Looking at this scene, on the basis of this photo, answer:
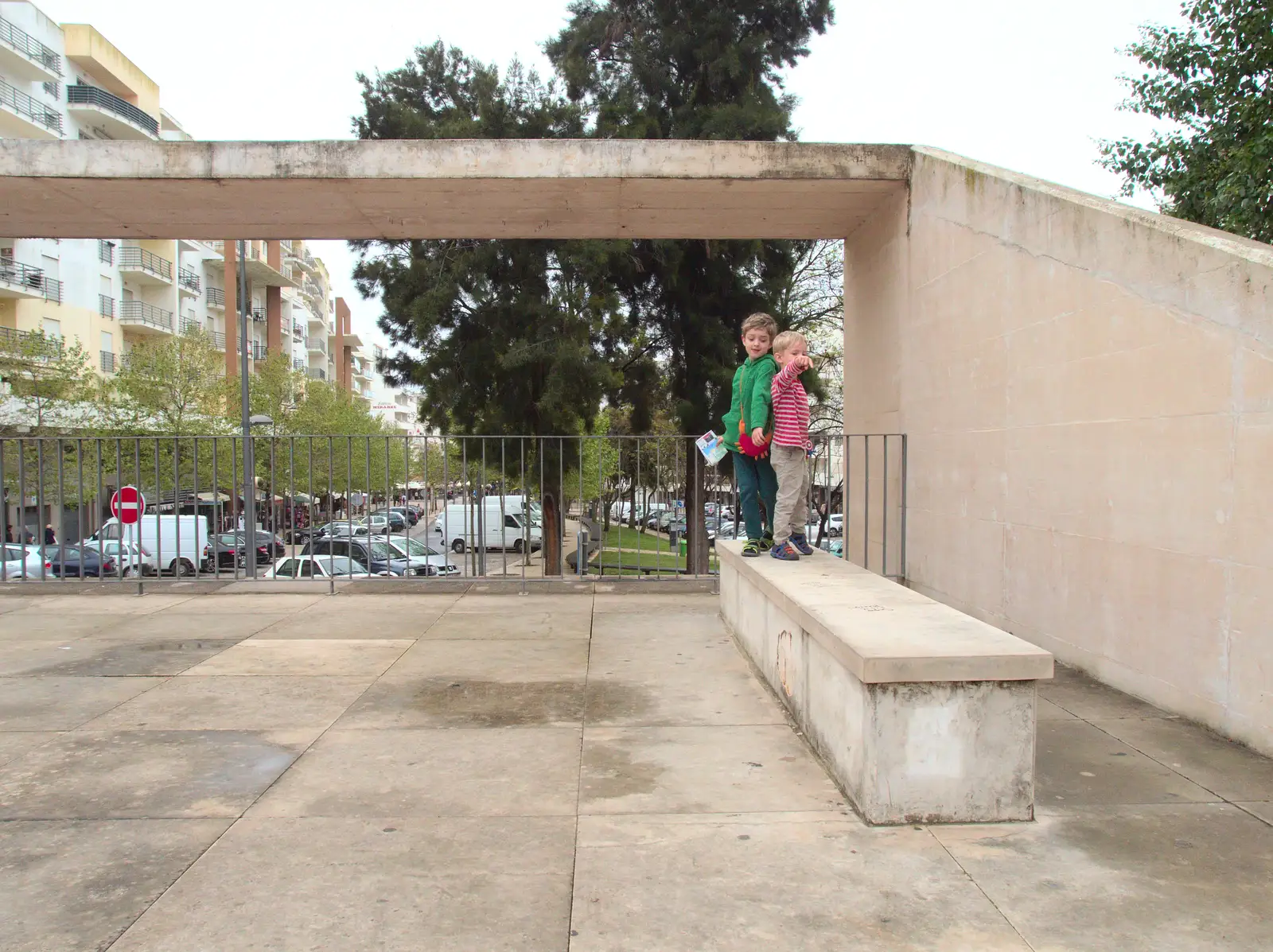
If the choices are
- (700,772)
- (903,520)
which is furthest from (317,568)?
(700,772)

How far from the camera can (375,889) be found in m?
3.03

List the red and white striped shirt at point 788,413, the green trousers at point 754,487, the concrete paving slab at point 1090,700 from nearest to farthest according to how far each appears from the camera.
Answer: the concrete paving slab at point 1090,700
the red and white striped shirt at point 788,413
the green trousers at point 754,487

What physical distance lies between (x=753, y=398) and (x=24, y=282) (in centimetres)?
3690

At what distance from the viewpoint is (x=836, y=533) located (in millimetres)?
36844

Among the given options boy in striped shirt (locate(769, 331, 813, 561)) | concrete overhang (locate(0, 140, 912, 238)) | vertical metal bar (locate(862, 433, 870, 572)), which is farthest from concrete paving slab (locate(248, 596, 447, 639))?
vertical metal bar (locate(862, 433, 870, 572))

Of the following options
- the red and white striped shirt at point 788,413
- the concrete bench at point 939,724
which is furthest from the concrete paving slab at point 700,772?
the red and white striped shirt at point 788,413

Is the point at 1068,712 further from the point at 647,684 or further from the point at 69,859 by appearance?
the point at 69,859

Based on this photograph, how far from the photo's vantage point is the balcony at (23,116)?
34281 mm

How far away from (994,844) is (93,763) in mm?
4007

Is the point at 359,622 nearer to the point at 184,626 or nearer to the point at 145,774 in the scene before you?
the point at 184,626

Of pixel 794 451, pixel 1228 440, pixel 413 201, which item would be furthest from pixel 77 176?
pixel 1228 440

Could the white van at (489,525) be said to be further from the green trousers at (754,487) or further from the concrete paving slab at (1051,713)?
the concrete paving slab at (1051,713)

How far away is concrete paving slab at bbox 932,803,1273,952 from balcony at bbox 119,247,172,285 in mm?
46909

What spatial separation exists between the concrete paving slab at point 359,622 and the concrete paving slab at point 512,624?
18 centimetres
